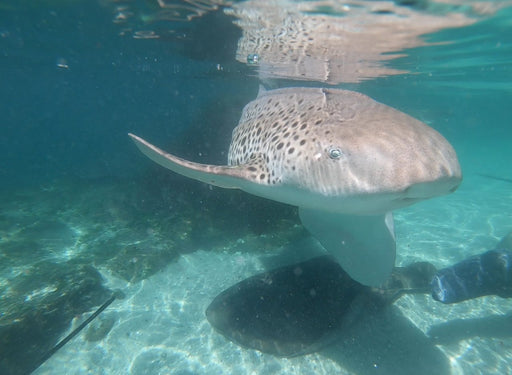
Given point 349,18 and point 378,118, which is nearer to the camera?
point 378,118

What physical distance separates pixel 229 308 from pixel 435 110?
4158 cm

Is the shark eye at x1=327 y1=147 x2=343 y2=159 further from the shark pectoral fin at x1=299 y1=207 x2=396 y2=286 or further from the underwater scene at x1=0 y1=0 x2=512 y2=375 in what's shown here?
the shark pectoral fin at x1=299 y1=207 x2=396 y2=286

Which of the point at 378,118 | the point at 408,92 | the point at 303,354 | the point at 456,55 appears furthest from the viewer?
the point at 408,92

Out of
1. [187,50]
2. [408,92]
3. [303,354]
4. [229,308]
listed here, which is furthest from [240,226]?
[408,92]

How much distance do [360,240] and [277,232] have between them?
451cm

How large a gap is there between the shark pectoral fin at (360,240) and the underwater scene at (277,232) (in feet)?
0.11

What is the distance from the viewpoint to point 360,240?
4973 mm

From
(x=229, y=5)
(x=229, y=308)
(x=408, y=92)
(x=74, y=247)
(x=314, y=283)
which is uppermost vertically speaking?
(x=229, y=5)

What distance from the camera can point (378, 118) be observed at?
344 cm

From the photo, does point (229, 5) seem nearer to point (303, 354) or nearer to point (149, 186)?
point (149, 186)

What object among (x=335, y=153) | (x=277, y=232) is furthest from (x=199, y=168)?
(x=277, y=232)

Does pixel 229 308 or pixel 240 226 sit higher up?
pixel 229 308

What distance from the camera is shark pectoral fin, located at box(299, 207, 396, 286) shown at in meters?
4.73

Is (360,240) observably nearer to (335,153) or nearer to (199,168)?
(335,153)
